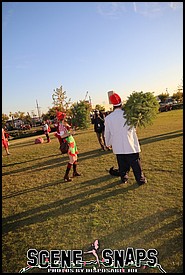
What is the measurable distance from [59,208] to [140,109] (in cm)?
287

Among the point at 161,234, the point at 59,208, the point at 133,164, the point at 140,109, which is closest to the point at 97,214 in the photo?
the point at 59,208

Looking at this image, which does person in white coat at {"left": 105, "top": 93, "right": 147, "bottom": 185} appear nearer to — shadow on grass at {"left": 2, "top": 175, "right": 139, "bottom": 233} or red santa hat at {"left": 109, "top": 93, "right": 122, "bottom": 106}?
red santa hat at {"left": 109, "top": 93, "right": 122, "bottom": 106}

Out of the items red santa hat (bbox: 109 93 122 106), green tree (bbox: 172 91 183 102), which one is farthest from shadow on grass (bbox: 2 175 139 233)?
green tree (bbox: 172 91 183 102)

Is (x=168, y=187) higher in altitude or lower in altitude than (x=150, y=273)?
higher

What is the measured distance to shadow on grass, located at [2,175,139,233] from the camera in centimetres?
429

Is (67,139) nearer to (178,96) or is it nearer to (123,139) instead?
(123,139)

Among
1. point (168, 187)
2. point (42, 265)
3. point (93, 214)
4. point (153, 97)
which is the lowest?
point (42, 265)

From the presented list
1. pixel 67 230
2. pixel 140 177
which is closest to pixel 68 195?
pixel 67 230

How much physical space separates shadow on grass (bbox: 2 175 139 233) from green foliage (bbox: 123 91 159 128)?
5.34ft

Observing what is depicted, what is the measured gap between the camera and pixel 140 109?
470 centimetres

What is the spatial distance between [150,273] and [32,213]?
9.32 ft

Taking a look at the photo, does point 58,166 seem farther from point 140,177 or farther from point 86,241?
point 86,241

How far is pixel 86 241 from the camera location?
338 cm

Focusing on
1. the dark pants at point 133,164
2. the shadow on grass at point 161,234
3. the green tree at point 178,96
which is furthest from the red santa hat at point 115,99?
the green tree at point 178,96
